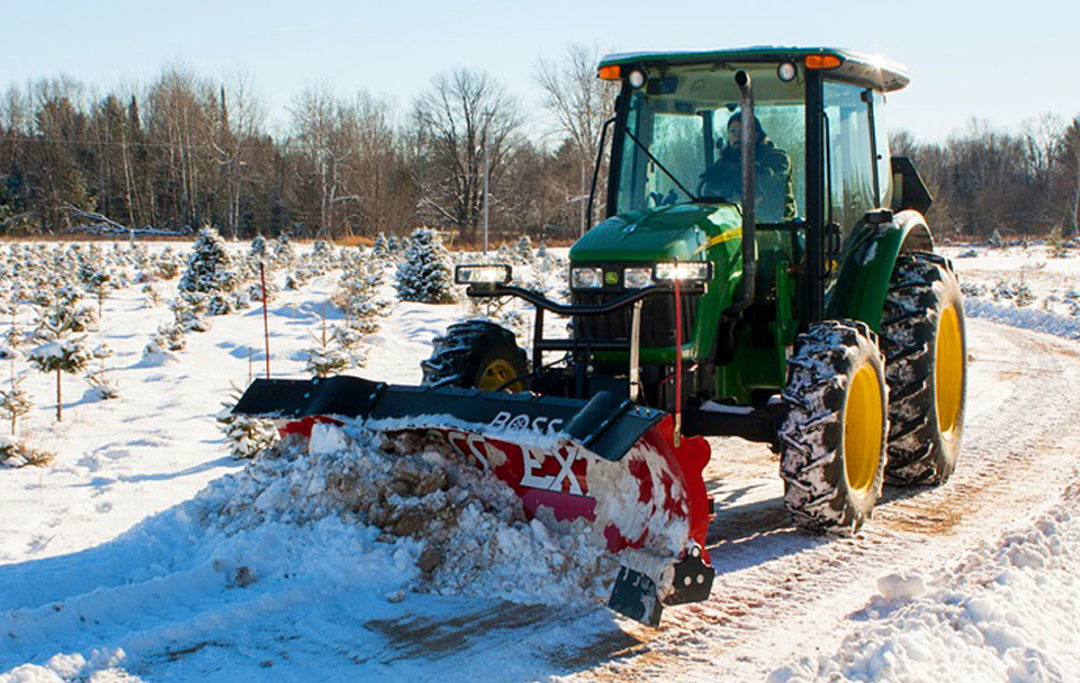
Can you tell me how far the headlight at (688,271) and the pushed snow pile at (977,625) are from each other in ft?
5.60

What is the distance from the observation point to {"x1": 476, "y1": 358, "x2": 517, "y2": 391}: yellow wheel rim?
620 cm

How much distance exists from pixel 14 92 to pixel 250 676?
242 ft

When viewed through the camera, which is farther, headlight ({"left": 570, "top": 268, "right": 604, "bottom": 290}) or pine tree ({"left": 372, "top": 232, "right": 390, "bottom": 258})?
pine tree ({"left": 372, "top": 232, "right": 390, "bottom": 258})

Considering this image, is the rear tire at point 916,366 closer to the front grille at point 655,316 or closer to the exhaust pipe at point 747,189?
the exhaust pipe at point 747,189

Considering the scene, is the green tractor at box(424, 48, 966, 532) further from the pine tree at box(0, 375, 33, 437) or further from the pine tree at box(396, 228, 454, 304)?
the pine tree at box(396, 228, 454, 304)

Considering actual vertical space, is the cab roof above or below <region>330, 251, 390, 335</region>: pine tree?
above

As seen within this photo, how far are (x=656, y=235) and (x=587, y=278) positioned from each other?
0.44m

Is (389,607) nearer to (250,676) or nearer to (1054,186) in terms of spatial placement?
(250,676)

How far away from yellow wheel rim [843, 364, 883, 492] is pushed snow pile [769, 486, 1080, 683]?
0.97m

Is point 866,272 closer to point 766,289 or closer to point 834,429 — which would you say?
point 766,289

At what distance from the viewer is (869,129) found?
23.5ft

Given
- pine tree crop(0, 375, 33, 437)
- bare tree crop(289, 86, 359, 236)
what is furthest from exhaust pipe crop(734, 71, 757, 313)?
bare tree crop(289, 86, 359, 236)

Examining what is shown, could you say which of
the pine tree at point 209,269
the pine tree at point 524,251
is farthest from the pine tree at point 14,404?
the pine tree at point 524,251

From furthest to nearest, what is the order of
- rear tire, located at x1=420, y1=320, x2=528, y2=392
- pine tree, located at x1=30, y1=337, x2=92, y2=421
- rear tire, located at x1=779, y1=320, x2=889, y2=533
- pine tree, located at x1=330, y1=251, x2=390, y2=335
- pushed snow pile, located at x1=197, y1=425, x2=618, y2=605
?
pine tree, located at x1=330, y1=251, x2=390, y2=335 < pine tree, located at x1=30, y1=337, x2=92, y2=421 < rear tire, located at x1=420, y1=320, x2=528, y2=392 < rear tire, located at x1=779, y1=320, x2=889, y2=533 < pushed snow pile, located at x1=197, y1=425, x2=618, y2=605
